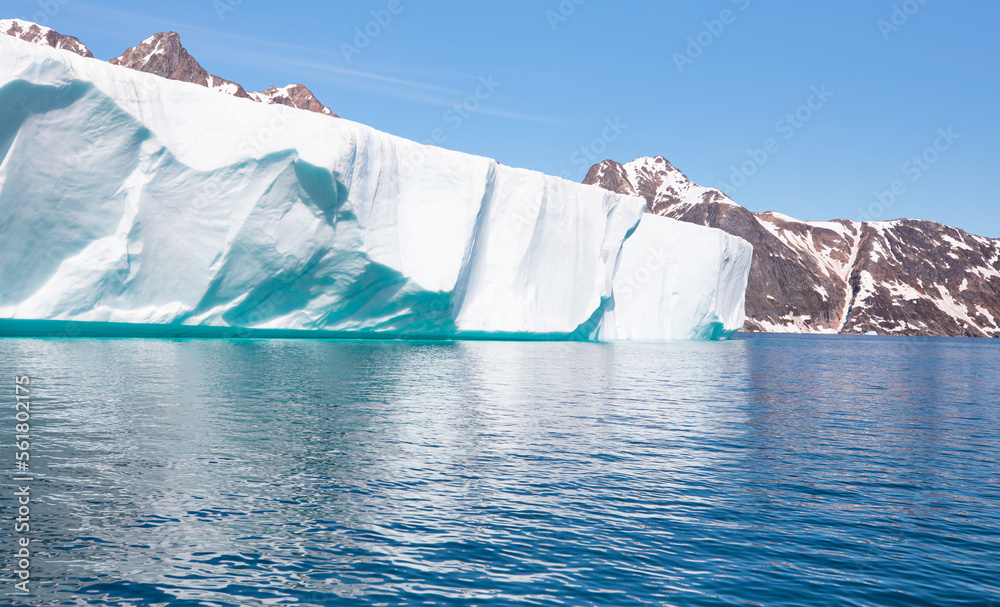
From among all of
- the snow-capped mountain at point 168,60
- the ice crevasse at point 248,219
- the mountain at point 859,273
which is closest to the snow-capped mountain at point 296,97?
the snow-capped mountain at point 168,60

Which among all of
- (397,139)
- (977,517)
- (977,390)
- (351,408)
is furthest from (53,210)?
(977,390)

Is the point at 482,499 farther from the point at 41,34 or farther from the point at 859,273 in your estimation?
the point at 859,273

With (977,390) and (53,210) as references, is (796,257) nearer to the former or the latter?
(977,390)

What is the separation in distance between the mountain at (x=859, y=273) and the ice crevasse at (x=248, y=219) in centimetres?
8737

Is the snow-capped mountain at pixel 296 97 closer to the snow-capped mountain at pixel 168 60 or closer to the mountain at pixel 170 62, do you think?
the mountain at pixel 170 62

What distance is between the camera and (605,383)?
57.0 ft

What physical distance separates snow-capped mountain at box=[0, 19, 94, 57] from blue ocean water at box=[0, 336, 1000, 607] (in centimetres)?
10516

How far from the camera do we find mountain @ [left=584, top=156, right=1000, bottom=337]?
116 m

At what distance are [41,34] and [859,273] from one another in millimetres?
138996

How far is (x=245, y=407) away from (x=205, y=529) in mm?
6017

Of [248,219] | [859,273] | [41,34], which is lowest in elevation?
[248,219]

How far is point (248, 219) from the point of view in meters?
23.1

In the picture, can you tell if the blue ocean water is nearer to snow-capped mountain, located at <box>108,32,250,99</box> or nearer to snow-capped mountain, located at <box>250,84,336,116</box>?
snow-capped mountain, located at <box>108,32,250,99</box>

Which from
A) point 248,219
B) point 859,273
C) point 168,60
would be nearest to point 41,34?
point 168,60
